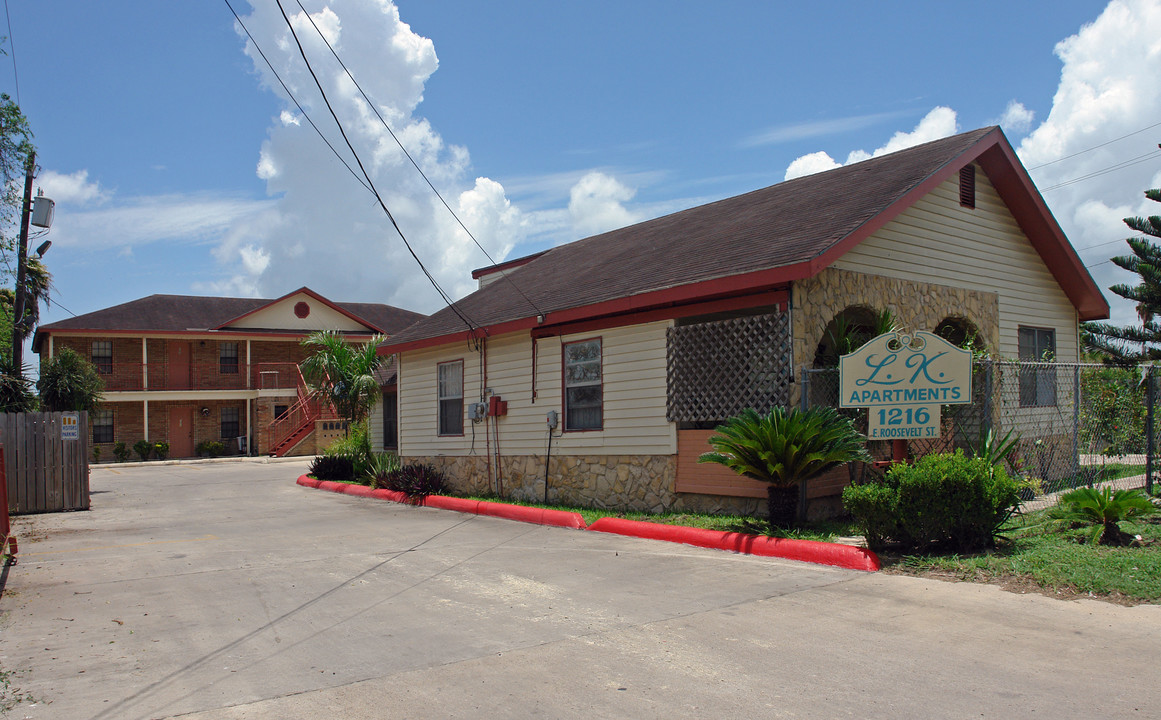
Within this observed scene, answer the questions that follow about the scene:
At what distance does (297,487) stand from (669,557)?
1449cm

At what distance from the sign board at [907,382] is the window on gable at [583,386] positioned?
16.3 feet

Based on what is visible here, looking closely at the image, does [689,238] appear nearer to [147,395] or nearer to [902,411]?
[902,411]

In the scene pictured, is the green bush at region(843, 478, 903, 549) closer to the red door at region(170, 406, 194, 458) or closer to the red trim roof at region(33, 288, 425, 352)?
the red trim roof at region(33, 288, 425, 352)

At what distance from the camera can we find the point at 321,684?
5246 millimetres

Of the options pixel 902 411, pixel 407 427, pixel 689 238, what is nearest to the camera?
pixel 902 411

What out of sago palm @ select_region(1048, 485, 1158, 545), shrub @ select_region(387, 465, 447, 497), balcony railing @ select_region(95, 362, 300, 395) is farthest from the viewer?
balcony railing @ select_region(95, 362, 300, 395)

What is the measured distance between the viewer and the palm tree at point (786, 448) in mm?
9516

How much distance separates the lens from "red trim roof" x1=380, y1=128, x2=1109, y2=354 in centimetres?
1095

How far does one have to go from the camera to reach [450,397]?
1780 centimetres

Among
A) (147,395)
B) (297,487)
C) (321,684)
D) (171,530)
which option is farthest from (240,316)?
(321,684)

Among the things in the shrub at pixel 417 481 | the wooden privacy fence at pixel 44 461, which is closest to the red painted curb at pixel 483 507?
the shrub at pixel 417 481

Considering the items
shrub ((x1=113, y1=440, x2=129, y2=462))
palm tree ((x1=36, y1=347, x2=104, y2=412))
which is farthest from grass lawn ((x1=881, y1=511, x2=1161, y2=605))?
shrub ((x1=113, y1=440, x2=129, y2=462))

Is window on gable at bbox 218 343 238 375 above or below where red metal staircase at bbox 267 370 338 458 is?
above

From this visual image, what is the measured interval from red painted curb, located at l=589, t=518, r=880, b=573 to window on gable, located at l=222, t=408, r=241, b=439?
31.6 m
